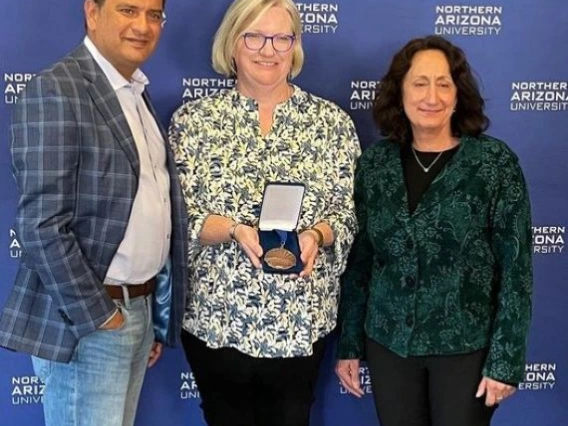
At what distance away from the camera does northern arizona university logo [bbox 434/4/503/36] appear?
7.10 feet

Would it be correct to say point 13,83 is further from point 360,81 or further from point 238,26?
point 360,81

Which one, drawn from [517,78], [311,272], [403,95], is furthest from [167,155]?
[517,78]

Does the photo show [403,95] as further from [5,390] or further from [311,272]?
[5,390]

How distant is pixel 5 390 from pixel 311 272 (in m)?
1.02

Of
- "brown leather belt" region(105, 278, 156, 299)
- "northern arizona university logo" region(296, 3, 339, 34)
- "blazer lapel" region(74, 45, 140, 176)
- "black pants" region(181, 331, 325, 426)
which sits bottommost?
"black pants" region(181, 331, 325, 426)

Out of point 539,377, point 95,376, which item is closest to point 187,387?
point 95,376

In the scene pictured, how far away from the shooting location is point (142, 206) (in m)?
1.52

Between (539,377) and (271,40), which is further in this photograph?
(539,377)

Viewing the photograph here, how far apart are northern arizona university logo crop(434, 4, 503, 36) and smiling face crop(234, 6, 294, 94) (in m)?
0.62

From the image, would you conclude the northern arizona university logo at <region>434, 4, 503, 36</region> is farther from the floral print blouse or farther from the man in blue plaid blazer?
the man in blue plaid blazer

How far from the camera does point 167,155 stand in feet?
5.51

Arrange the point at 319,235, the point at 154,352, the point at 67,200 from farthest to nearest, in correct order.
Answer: the point at 154,352 → the point at 319,235 → the point at 67,200

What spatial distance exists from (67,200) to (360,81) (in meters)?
1.06

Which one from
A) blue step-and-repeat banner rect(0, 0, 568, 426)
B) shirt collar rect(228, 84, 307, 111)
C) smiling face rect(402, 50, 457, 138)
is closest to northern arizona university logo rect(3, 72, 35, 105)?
blue step-and-repeat banner rect(0, 0, 568, 426)
